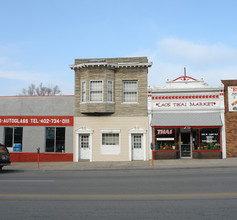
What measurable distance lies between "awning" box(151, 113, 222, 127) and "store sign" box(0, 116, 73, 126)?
22.3 ft

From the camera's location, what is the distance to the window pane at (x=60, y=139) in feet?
68.9

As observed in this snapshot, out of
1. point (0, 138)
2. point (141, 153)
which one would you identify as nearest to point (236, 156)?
point (141, 153)

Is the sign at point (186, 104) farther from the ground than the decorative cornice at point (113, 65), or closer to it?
closer to it

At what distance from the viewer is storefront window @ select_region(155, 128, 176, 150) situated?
2011 cm

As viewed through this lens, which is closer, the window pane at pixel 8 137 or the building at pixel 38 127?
the building at pixel 38 127

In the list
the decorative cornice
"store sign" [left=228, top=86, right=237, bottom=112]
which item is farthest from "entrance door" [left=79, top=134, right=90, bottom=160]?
"store sign" [left=228, top=86, right=237, bottom=112]

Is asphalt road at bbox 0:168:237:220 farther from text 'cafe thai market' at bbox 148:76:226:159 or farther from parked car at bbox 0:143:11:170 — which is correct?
text 'cafe thai market' at bbox 148:76:226:159

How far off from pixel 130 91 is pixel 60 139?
6603 mm

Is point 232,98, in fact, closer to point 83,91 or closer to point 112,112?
point 112,112

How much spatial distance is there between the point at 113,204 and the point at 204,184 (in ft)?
13.6

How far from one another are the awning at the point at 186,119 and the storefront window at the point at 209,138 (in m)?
0.66

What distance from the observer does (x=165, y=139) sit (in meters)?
20.2

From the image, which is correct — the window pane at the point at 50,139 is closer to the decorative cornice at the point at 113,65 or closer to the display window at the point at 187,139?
the decorative cornice at the point at 113,65

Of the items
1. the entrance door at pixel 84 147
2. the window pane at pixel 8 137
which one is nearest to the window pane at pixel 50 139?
the entrance door at pixel 84 147
